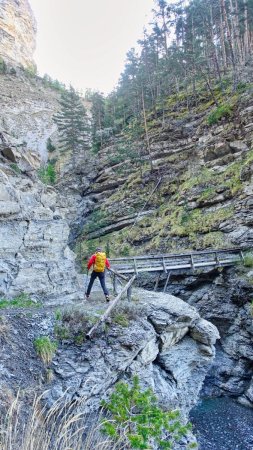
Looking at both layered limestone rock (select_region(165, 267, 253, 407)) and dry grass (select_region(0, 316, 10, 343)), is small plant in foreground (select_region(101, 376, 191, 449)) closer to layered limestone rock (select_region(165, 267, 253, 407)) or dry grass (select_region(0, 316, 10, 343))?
→ dry grass (select_region(0, 316, 10, 343))

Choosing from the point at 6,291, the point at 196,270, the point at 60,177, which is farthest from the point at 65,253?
the point at 60,177

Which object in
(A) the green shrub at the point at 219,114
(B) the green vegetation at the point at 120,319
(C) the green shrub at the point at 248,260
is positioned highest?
(A) the green shrub at the point at 219,114

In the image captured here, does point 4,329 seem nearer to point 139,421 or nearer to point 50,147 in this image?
point 139,421

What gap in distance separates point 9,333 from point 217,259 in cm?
1273

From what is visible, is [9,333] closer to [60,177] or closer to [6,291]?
[6,291]

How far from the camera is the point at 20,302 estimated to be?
10.6m

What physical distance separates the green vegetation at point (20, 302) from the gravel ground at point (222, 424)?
26.1ft

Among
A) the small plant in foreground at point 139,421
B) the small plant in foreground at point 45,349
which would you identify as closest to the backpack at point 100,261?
the small plant in foreground at point 45,349

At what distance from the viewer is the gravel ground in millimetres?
11844

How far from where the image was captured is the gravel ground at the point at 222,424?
1184 cm

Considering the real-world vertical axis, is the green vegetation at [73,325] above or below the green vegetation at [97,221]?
below

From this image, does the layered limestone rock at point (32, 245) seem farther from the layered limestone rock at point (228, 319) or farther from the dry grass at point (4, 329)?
the layered limestone rock at point (228, 319)

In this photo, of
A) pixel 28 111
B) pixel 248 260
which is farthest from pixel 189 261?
pixel 28 111

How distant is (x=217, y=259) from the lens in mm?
17719
